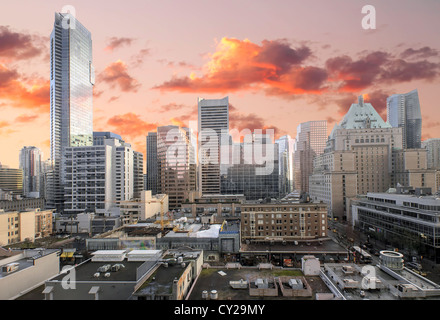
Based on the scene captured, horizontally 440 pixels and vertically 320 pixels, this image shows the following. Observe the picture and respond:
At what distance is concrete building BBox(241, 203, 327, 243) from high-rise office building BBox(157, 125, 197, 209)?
3127cm

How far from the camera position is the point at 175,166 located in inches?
2372

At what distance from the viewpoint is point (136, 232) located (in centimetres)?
2292

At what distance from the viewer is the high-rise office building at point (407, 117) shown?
8550cm

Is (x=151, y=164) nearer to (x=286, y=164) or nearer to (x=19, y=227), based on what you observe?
(x=286, y=164)

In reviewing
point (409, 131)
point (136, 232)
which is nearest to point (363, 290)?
point (136, 232)

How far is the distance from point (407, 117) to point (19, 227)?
104 metres

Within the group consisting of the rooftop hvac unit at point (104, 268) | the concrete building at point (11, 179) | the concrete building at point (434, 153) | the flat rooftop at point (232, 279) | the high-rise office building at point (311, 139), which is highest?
the high-rise office building at point (311, 139)

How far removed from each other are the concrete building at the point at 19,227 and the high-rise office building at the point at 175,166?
27891 millimetres

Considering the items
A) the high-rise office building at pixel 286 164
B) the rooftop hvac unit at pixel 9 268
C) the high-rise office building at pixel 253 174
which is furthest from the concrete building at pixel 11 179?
the rooftop hvac unit at pixel 9 268

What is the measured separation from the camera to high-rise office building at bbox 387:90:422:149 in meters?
85.5

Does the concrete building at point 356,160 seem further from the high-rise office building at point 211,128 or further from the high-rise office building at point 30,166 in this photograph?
the high-rise office building at point 30,166

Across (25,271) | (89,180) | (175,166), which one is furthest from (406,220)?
(175,166)

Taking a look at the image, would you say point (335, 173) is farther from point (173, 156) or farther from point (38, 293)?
point (38, 293)

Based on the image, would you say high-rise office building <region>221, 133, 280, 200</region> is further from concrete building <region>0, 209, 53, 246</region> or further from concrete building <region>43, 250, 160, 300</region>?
concrete building <region>43, 250, 160, 300</region>
